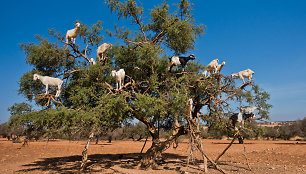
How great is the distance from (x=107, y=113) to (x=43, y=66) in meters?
4.92

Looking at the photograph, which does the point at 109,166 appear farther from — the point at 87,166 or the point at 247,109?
the point at 247,109

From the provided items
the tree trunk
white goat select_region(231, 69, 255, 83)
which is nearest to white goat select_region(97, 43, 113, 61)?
the tree trunk

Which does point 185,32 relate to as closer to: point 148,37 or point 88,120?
point 148,37

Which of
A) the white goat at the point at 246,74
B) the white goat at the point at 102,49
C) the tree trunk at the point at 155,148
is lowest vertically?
the tree trunk at the point at 155,148

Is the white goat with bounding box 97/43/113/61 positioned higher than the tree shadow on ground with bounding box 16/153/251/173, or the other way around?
the white goat with bounding box 97/43/113/61

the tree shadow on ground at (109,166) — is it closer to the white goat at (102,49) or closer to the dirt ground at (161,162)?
the dirt ground at (161,162)

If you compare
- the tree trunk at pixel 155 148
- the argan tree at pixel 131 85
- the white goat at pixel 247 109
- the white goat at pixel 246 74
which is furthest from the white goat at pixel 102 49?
the white goat at pixel 247 109

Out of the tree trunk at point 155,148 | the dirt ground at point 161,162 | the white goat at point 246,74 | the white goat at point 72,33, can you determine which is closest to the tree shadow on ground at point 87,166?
the dirt ground at point 161,162

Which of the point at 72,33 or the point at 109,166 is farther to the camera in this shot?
the point at 109,166

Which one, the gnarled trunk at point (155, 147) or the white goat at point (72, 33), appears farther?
the gnarled trunk at point (155, 147)

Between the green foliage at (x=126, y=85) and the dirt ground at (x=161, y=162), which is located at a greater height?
the green foliage at (x=126, y=85)

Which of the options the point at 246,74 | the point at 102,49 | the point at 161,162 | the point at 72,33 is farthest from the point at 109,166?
the point at 246,74

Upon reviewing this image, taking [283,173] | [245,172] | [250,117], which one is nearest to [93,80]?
[250,117]

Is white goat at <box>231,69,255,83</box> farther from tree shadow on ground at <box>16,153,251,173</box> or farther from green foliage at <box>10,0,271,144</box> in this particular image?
tree shadow on ground at <box>16,153,251,173</box>
